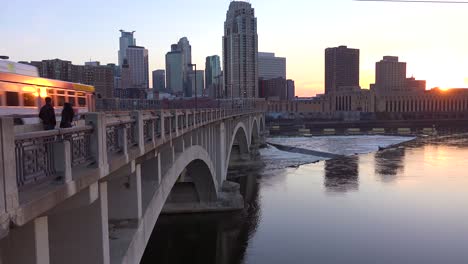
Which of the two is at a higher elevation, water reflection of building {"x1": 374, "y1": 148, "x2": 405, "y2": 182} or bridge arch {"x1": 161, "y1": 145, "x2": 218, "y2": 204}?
bridge arch {"x1": 161, "y1": 145, "x2": 218, "y2": 204}

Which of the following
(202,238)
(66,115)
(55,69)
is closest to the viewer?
(66,115)

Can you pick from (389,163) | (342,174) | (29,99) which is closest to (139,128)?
(29,99)

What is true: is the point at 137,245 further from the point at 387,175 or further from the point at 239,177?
the point at 387,175

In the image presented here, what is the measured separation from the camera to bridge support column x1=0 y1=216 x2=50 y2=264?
5.18 m

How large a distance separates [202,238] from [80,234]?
2085 centimetres

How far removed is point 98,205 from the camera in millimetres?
7703

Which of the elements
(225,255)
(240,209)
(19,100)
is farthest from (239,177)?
(19,100)

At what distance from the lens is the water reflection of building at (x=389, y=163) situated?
50.2 metres

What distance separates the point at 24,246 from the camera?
525cm

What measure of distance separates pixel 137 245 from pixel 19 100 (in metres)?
7.40

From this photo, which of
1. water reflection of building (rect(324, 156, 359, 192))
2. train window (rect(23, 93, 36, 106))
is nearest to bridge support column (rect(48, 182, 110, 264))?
train window (rect(23, 93, 36, 106))

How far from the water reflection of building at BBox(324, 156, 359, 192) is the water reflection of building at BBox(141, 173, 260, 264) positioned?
12987 millimetres

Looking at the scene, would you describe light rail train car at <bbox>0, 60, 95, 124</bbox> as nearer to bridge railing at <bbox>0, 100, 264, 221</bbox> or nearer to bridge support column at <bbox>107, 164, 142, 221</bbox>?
bridge support column at <bbox>107, 164, 142, 221</bbox>

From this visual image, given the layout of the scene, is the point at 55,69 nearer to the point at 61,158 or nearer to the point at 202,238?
the point at 202,238
